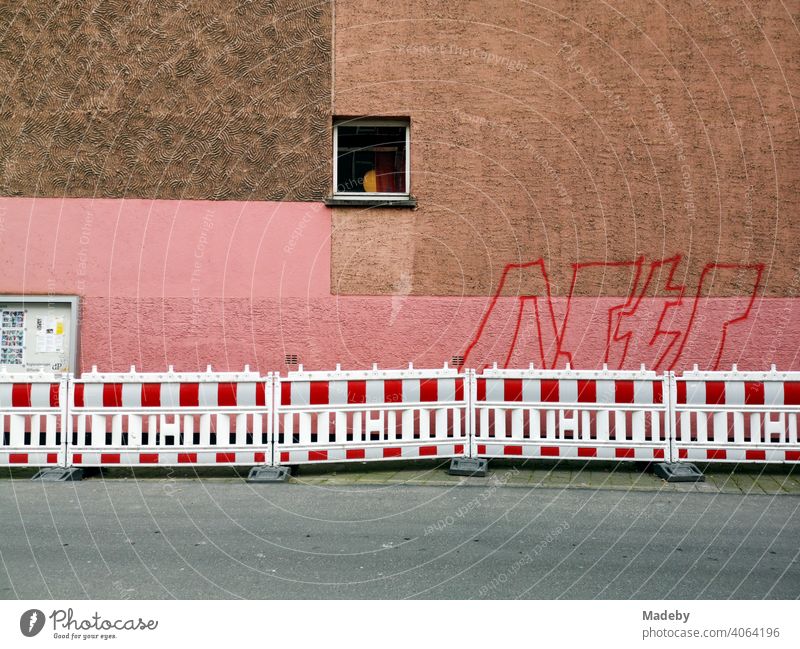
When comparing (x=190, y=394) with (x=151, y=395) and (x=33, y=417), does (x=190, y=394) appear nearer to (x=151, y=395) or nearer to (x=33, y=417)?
(x=151, y=395)

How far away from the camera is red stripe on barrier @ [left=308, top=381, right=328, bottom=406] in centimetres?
814

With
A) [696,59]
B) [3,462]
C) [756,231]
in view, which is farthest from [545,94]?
[3,462]

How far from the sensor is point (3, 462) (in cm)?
793

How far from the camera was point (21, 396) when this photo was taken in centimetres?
806

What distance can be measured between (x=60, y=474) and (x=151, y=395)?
1.27m

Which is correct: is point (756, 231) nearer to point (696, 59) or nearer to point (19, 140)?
point (696, 59)

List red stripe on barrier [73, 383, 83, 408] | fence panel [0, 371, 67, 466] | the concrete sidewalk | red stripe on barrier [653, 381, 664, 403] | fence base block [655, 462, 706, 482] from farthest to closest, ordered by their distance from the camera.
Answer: red stripe on barrier [653, 381, 664, 403], red stripe on barrier [73, 383, 83, 408], fence panel [0, 371, 67, 466], fence base block [655, 462, 706, 482], the concrete sidewalk

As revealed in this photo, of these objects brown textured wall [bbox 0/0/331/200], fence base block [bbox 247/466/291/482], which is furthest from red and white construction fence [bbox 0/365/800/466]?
brown textured wall [bbox 0/0/331/200]

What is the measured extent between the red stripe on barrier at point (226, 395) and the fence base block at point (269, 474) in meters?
0.80

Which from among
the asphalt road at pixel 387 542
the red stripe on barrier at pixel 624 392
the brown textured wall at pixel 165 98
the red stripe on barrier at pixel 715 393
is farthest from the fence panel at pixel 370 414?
the brown textured wall at pixel 165 98

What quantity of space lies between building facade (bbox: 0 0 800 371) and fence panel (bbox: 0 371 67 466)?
241 centimetres

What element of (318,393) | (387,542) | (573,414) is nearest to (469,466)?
(573,414)

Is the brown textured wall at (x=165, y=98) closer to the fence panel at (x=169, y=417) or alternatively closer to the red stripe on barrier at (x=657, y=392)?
the fence panel at (x=169, y=417)

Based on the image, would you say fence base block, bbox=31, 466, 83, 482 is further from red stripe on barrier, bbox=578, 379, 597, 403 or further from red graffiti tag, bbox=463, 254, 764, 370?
red stripe on barrier, bbox=578, 379, 597, 403
